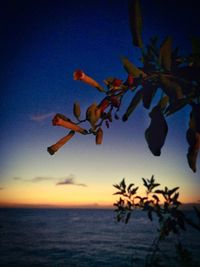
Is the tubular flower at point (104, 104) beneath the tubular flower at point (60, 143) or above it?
above

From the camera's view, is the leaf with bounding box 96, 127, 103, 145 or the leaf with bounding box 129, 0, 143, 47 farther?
the leaf with bounding box 96, 127, 103, 145

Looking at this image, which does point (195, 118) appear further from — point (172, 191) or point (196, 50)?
point (172, 191)

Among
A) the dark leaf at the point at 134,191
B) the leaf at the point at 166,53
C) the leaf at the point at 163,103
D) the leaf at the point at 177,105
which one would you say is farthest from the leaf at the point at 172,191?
the leaf at the point at 166,53

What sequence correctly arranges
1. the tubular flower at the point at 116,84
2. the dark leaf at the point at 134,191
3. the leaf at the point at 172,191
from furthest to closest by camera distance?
the dark leaf at the point at 134,191 → the leaf at the point at 172,191 → the tubular flower at the point at 116,84

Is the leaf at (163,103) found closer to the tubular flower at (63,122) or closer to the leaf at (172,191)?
the tubular flower at (63,122)

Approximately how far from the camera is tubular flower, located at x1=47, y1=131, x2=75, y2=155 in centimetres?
70

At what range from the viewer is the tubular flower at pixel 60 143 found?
0.70 meters

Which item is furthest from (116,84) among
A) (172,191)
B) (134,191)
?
(134,191)

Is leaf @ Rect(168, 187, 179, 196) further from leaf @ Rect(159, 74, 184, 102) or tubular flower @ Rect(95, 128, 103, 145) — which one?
leaf @ Rect(159, 74, 184, 102)

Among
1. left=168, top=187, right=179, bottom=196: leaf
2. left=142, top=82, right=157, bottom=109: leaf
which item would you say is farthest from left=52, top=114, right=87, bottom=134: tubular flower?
left=168, top=187, right=179, bottom=196: leaf

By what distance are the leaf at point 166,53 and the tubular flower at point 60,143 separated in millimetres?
335

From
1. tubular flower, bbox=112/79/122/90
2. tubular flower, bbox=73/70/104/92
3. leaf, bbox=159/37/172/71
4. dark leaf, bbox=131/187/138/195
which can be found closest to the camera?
leaf, bbox=159/37/172/71

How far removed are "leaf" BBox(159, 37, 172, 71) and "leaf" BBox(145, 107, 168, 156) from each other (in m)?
0.16

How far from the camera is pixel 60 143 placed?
0.73 meters
